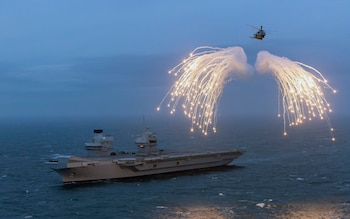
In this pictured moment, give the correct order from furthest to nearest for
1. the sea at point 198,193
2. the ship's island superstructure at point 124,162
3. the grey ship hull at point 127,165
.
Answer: the ship's island superstructure at point 124,162 → the grey ship hull at point 127,165 → the sea at point 198,193

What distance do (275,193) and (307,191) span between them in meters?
3.42

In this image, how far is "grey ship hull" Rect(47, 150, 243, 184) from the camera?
5300 centimetres

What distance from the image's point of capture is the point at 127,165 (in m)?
56.1

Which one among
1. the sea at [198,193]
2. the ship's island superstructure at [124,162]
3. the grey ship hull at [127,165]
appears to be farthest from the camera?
the ship's island superstructure at [124,162]

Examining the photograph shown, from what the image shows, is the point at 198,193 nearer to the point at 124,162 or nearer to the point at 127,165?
the point at 127,165

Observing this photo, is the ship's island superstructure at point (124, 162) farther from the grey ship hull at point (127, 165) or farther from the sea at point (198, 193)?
the sea at point (198, 193)

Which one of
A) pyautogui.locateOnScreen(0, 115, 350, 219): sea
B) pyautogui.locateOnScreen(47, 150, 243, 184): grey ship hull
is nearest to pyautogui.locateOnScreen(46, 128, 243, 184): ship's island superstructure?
pyautogui.locateOnScreen(47, 150, 243, 184): grey ship hull

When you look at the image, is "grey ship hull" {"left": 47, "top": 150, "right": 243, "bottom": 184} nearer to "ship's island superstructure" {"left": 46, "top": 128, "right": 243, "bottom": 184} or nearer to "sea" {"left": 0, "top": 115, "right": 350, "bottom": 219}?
"ship's island superstructure" {"left": 46, "top": 128, "right": 243, "bottom": 184}

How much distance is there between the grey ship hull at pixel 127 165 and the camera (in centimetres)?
5300

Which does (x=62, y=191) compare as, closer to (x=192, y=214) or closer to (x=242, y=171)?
(x=192, y=214)

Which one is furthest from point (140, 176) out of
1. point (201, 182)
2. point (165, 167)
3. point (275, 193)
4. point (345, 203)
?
point (345, 203)

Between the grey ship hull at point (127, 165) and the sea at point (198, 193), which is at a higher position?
the grey ship hull at point (127, 165)

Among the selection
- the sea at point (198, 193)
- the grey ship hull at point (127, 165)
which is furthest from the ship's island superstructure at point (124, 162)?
the sea at point (198, 193)

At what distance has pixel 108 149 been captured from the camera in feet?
207
